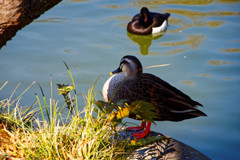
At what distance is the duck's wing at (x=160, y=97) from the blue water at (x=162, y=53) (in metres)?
0.97

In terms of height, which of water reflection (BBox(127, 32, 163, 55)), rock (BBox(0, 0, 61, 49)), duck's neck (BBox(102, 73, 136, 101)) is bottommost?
water reflection (BBox(127, 32, 163, 55))

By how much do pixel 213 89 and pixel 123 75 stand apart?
8.27 feet

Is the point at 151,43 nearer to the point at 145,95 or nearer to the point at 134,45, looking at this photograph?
the point at 134,45

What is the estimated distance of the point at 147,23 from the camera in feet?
29.5

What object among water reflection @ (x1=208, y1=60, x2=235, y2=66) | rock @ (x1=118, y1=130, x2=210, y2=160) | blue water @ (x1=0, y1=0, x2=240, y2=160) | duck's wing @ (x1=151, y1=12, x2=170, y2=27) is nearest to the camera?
rock @ (x1=118, y1=130, x2=210, y2=160)

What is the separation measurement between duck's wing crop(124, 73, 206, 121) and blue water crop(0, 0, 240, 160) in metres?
0.97

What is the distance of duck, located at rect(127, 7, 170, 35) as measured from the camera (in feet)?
29.0

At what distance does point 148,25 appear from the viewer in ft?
30.0

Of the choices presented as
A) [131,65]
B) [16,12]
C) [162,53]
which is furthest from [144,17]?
[16,12]

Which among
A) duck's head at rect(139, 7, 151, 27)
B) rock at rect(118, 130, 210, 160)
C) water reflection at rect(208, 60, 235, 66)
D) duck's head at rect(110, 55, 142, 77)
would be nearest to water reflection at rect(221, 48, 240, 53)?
water reflection at rect(208, 60, 235, 66)

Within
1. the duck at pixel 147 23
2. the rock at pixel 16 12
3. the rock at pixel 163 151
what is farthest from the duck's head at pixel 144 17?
the rock at pixel 16 12

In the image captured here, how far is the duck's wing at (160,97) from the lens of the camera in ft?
13.5

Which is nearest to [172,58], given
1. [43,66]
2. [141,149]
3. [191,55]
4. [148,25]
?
[191,55]

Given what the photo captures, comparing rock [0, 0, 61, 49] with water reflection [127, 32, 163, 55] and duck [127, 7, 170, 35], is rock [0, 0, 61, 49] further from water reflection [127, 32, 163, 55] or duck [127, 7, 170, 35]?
duck [127, 7, 170, 35]
